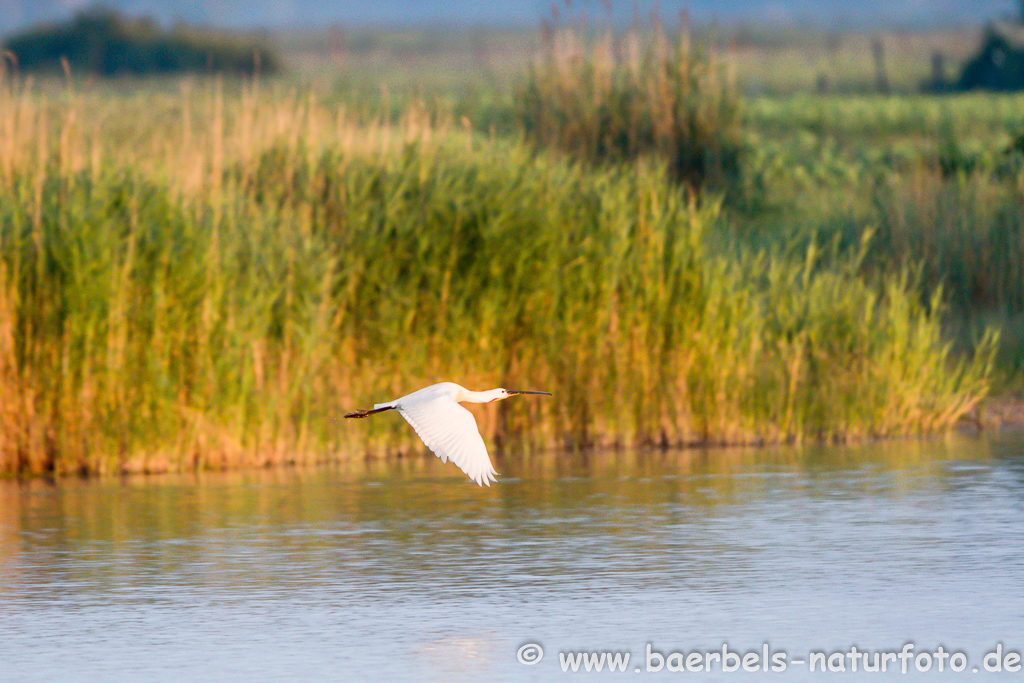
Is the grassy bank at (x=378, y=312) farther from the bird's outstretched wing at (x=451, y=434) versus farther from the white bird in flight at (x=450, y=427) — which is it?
the bird's outstretched wing at (x=451, y=434)

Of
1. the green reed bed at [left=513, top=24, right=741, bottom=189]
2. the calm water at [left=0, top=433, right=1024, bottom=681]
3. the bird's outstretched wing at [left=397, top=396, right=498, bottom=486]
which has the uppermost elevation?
the green reed bed at [left=513, top=24, right=741, bottom=189]

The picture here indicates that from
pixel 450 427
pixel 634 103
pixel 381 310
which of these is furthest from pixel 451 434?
pixel 634 103

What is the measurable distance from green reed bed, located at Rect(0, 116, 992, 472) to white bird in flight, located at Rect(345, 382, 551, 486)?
439 cm

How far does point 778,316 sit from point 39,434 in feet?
18.7

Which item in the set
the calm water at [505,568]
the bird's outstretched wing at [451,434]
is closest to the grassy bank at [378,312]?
the calm water at [505,568]

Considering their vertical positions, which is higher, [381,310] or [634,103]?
[634,103]

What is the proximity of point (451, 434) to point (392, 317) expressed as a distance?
542cm

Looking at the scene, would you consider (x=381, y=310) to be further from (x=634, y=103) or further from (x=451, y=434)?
(x=634, y=103)

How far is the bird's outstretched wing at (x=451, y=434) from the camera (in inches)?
291

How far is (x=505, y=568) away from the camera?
841 cm
